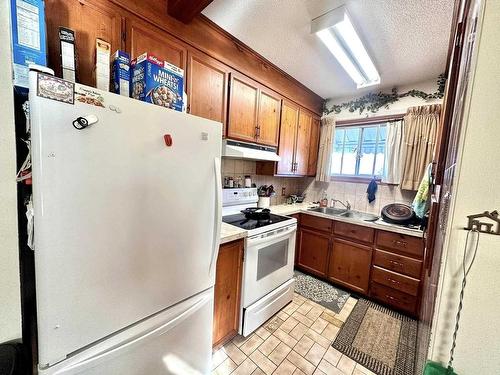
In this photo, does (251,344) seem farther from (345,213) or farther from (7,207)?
(345,213)

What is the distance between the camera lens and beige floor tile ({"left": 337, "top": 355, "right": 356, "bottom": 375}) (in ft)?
4.86

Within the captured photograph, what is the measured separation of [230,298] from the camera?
1.59m

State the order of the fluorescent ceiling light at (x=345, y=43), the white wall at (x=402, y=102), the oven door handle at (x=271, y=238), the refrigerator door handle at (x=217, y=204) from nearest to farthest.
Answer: the refrigerator door handle at (x=217, y=204) → the fluorescent ceiling light at (x=345, y=43) → the oven door handle at (x=271, y=238) → the white wall at (x=402, y=102)

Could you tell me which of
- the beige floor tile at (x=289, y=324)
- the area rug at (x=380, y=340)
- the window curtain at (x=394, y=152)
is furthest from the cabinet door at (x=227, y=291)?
the window curtain at (x=394, y=152)

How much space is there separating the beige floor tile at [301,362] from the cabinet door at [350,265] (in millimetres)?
1150

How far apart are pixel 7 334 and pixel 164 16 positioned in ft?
5.91

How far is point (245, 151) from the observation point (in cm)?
193

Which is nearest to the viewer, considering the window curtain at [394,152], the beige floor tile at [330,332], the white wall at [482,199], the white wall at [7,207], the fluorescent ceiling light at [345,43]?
the white wall at [482,199]

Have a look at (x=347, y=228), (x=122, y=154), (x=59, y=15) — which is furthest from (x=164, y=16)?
(x=347, y=228)

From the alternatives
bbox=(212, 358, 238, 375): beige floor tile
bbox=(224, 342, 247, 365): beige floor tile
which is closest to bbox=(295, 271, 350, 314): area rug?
bbox=(224, 342, 247, 365): beige floor tile

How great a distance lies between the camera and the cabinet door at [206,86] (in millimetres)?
1584

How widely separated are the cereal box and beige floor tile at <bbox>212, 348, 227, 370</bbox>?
183 centimetres

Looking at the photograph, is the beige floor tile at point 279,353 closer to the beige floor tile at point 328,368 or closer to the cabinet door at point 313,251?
the beige floor tile at point 328,368

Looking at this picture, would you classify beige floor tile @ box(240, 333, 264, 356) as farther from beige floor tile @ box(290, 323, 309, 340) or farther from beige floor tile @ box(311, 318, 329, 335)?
beige floor tile @ box(311, 318, 329, 335)
